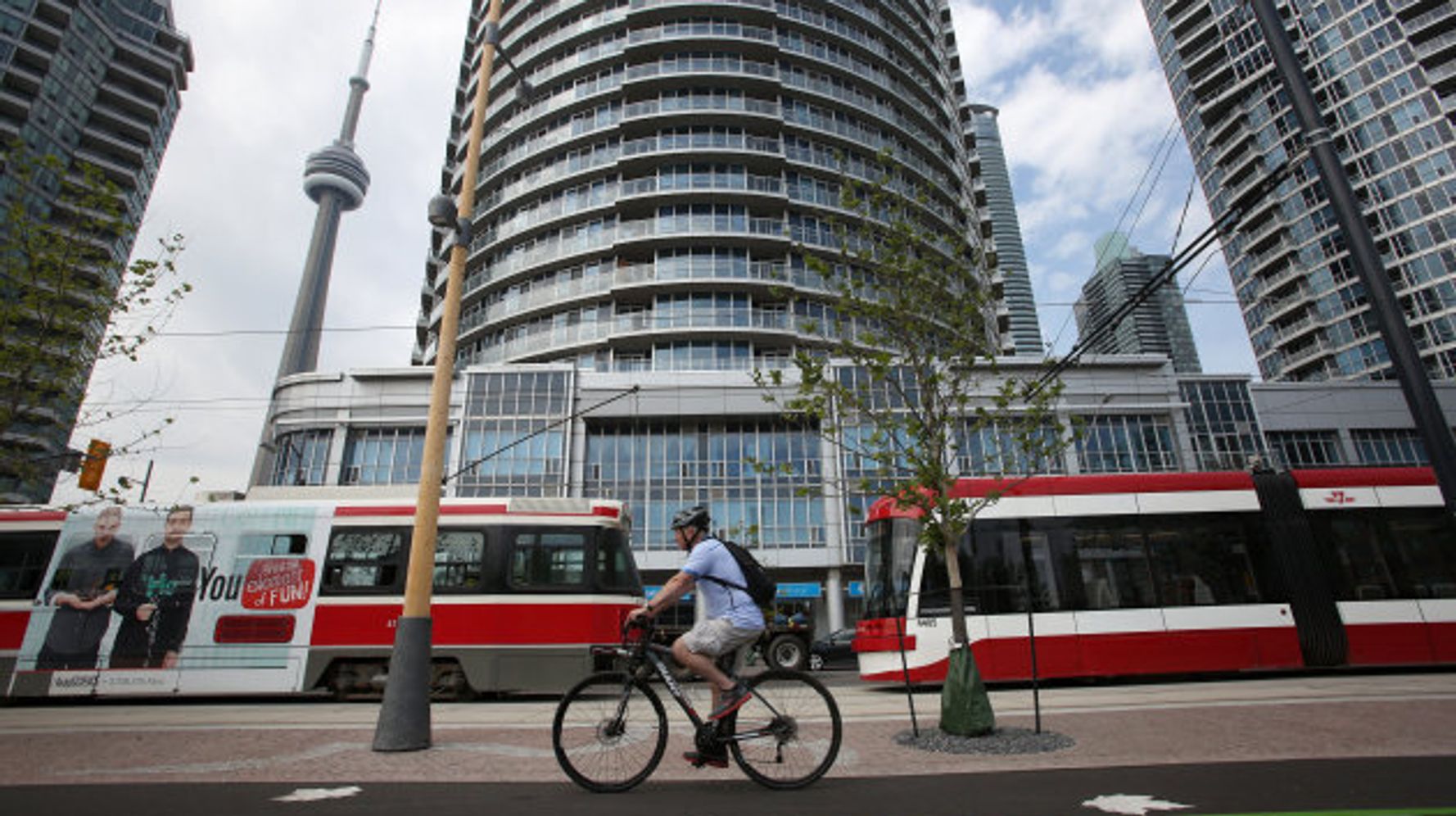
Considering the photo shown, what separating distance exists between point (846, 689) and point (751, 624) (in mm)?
8618

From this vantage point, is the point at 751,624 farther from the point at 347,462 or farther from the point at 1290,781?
the point at 347,462

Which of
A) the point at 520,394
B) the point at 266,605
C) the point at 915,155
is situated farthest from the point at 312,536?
the point at 915,155

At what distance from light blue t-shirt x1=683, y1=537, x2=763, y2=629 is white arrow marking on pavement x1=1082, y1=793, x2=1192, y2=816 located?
222cm

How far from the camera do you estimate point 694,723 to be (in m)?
4.19

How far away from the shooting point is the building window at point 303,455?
111 ft

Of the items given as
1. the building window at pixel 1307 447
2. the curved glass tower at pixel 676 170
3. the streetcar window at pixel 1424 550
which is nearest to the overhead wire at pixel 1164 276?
the streetcar window at pixel 1424 550

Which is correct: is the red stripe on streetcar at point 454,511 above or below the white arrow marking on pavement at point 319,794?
above

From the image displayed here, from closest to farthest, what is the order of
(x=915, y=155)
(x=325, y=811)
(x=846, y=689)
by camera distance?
(x=325, y=811)
(x=846, y=689)
(x=915, y=155)

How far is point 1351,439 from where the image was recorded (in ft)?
138

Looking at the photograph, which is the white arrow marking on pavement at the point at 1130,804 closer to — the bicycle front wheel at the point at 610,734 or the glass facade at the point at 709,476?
the bicycle front wheel at the point at 610,734

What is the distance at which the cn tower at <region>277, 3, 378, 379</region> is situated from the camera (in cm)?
8875

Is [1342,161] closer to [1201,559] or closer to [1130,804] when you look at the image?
[1201,559]

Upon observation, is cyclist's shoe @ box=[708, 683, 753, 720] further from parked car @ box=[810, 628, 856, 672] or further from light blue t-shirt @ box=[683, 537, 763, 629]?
parked car @ box=[810, 628, 856, 672]

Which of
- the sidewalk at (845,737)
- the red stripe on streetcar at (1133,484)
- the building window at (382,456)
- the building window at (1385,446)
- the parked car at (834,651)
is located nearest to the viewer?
the sidewalk at (845,737)
